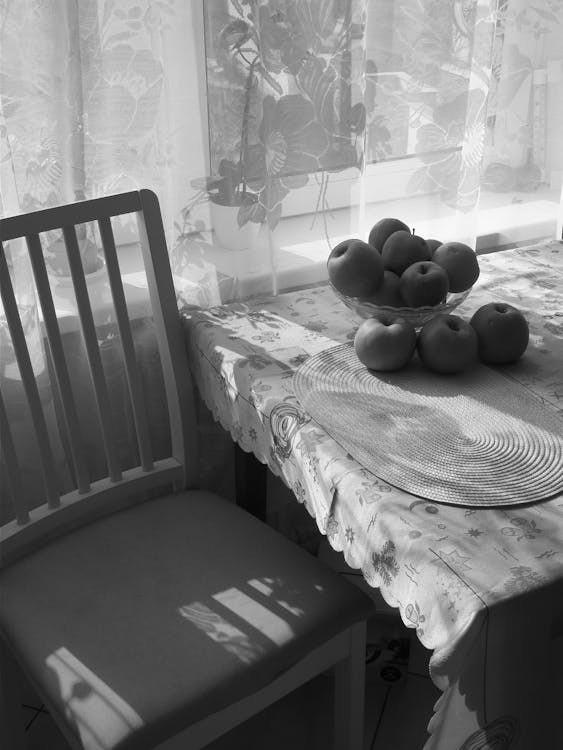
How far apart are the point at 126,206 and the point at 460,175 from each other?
0.70 meters

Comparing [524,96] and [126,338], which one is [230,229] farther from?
[524,96]

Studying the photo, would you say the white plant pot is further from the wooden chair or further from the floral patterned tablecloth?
the floral patterned tablecloth

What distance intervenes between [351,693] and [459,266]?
2.12 ft

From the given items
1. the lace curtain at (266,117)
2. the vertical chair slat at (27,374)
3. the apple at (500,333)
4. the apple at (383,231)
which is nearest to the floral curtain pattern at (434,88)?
the lace curtain at (266,117)

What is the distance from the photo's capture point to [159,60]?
1.28 metres

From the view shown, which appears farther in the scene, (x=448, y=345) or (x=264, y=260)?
(x=264, y=260)

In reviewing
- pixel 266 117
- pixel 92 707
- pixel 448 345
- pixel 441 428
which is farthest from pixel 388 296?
pixel 92 707

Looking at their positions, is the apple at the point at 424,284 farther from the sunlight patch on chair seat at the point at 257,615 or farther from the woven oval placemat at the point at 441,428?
the sunlight patch on chair seat at the point at 257,615

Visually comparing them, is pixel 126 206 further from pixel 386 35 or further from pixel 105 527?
pixel 386 35

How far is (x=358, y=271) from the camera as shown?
1208 mm

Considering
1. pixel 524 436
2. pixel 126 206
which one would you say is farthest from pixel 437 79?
pixel 524 436

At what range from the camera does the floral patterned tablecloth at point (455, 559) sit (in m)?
0.78

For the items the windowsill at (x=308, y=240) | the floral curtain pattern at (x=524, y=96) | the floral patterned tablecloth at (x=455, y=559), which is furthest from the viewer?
the floral curtain pattern at (x=524, y=96)

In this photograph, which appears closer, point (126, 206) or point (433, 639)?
point (433, 639)
